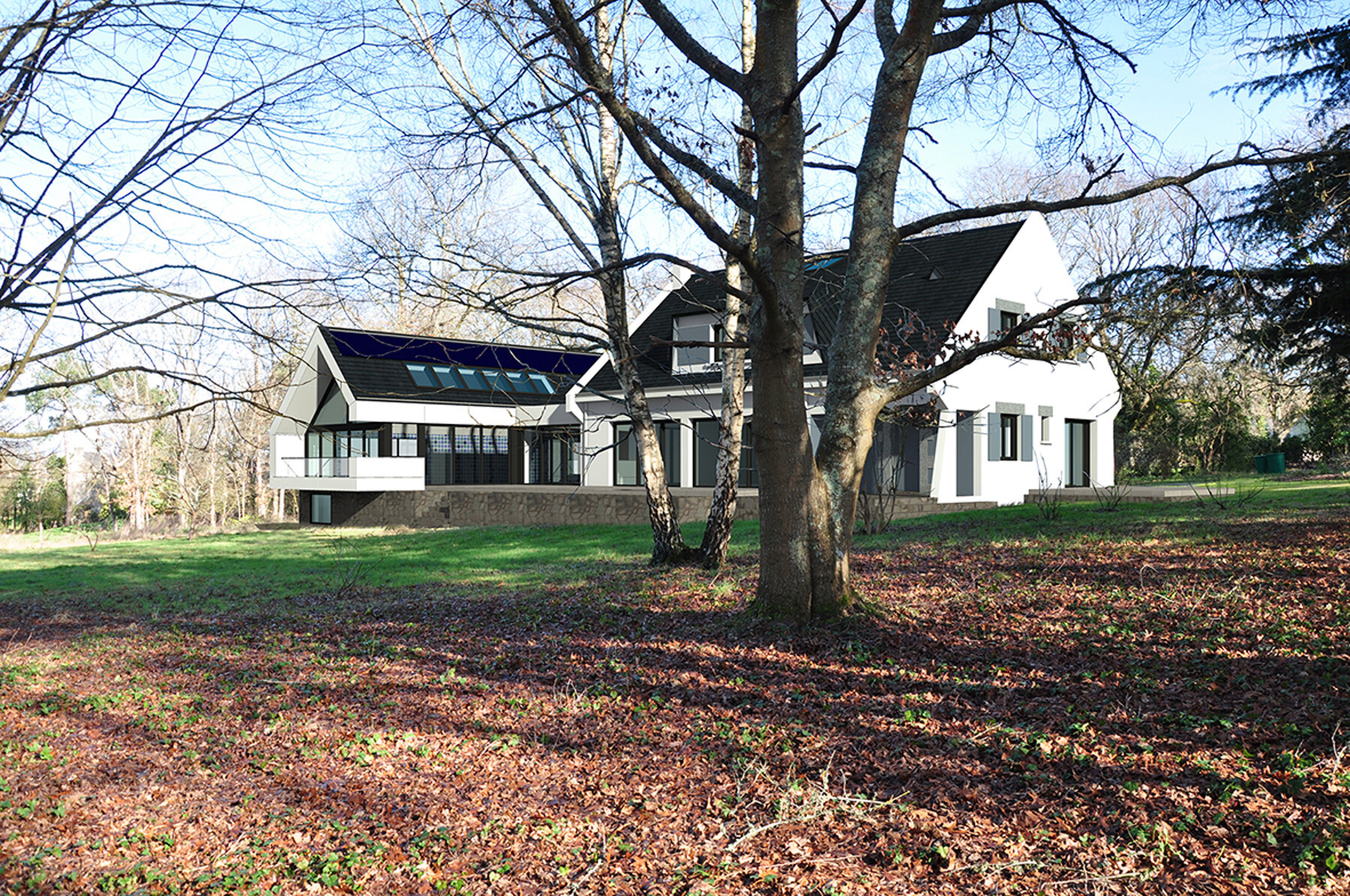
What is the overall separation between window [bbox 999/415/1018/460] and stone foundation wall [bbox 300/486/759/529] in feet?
19.7

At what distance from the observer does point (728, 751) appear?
4.88 m

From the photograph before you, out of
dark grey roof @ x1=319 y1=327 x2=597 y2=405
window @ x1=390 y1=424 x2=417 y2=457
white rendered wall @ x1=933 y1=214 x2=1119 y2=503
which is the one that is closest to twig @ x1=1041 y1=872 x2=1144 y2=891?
white rendered wall @ x1=933 y1=214 x2=1119 y2=503

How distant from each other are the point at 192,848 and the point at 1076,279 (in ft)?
133

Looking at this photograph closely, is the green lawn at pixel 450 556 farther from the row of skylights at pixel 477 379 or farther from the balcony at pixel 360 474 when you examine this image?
the row of skylights at pixel 477 379

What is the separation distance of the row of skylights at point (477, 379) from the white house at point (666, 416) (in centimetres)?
9

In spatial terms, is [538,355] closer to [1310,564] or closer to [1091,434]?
[1091,434]

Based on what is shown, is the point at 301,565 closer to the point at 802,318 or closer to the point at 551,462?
the point at 802,318

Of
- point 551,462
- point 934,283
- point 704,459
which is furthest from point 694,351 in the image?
point 551,462

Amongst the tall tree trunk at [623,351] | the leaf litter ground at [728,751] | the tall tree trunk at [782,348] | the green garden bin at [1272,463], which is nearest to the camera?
the leaf litter ground at [728,751]

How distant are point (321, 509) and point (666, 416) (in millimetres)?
14794

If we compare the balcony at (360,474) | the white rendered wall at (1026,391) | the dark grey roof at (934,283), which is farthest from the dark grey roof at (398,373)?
the white rendered wall at (1026,391)

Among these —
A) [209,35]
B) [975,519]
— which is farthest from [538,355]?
[209,35]

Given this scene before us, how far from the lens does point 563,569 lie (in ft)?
43.1

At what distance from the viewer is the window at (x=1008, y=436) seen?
73.2ft
